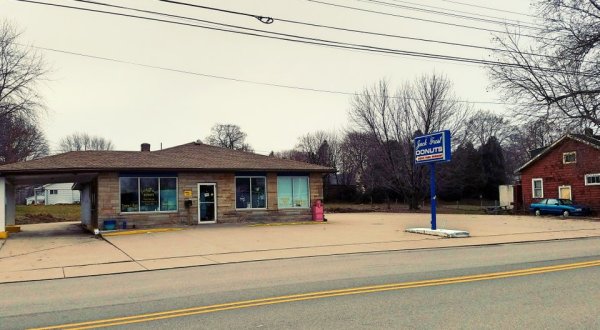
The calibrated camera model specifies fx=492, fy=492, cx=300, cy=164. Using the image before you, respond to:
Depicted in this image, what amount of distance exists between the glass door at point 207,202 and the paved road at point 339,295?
13.2m

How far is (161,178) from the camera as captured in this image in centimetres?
2391

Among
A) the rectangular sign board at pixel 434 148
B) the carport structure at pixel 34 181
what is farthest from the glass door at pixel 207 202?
the rectangular sign board at pixel 434 148

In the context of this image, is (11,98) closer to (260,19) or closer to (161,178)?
(161,178)

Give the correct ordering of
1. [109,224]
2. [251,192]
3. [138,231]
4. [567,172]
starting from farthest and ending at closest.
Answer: [567,172] < [251,192] < [109,224] < [138,231]

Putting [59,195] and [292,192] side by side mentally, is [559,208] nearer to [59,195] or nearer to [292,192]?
[292,192]

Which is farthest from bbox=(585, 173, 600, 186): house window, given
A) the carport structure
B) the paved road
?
the carport structure

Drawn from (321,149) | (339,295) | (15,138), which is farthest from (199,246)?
(321,149)

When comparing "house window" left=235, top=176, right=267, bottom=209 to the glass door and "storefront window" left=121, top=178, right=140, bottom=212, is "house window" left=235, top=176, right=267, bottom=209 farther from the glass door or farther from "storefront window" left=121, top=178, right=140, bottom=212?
"storefront window" left=121, top=178, right=140, bottom=212

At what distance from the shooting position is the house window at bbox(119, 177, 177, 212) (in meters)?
23.1

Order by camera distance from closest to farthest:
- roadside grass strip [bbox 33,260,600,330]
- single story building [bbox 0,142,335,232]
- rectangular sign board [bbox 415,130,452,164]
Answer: roadside grass strip [bbox 33,260,600,330] → rectangular sign board [bbox 415,130,452,164] → single story building [bbox 0,142,335,232]

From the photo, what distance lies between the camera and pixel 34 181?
88.5ft

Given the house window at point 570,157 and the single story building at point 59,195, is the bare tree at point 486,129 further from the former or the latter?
the single story building at point 59,195

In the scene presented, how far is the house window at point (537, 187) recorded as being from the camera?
131ft

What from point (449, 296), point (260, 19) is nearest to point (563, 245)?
point (449, 296)
